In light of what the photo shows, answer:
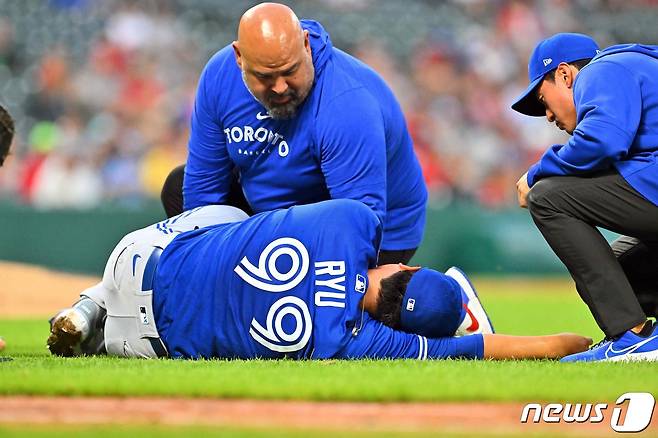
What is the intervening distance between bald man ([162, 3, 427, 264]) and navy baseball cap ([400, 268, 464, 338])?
446mm

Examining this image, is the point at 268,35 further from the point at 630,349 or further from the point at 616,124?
the point at 630,349

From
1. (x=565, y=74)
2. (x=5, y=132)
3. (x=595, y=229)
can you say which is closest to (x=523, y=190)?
(x=595, y=229)

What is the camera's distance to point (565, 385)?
3.77 metres

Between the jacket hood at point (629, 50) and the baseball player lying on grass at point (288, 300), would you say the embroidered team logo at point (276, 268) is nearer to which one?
the baseball player lying on grass at point (288, 300)

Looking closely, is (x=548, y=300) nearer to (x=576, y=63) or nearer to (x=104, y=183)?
(x=104, y=183)

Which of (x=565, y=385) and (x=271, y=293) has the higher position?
(x=271, y=293)

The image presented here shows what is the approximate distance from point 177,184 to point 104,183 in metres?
6.60

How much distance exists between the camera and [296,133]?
5.33m

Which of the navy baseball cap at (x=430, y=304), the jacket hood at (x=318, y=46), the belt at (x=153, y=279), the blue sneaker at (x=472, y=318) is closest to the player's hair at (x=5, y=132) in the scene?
the belt at (x=153, y=279)

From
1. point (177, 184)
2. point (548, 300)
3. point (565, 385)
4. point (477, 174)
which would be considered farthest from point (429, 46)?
point (565, 385)

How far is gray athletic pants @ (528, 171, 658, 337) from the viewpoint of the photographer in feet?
15.2

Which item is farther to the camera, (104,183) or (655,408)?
(104,183)

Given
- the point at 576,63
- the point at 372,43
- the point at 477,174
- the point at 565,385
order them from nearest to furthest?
the point at 565,385, the point at 576,63, the point at 477,174, the point at 372,43

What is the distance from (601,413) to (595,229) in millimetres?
1483
